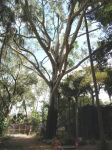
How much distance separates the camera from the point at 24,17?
94.4ft

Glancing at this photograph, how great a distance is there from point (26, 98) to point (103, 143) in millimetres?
45483

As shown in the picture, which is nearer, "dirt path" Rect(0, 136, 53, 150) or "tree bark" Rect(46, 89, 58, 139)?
"dirt path" Rect(0, 136, 53, 150)

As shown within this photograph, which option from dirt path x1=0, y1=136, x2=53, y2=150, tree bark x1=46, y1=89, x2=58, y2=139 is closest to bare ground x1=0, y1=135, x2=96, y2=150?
dirt path x1=0, y1=136, x2=53, y2=150

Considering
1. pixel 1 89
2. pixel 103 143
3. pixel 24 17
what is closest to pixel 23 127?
pixel 1 89

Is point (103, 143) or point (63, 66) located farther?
point (63, 66)

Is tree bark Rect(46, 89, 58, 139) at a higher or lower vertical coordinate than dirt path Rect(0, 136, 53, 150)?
higher

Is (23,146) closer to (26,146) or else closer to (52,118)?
(26,146)

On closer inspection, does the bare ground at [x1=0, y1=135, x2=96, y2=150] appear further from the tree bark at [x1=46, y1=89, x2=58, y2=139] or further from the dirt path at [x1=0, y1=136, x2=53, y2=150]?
the tree bark at [x1=46, y1=89, x2=58, y2=139]

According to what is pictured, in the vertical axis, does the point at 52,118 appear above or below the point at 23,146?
above

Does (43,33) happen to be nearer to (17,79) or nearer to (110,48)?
(110,48)

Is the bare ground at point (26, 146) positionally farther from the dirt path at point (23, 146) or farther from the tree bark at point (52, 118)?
the tree bark at point (52, 118)

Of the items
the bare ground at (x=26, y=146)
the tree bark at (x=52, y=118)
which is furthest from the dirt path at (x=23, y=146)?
the tree bark at (x=52, y=118)

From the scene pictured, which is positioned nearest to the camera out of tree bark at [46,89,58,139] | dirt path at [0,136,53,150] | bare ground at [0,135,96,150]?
bare ground at [0,135,96,150]

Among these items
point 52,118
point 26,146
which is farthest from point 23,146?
point 52,118
